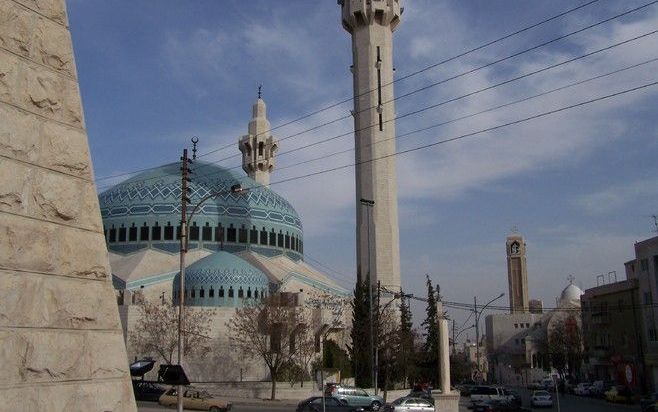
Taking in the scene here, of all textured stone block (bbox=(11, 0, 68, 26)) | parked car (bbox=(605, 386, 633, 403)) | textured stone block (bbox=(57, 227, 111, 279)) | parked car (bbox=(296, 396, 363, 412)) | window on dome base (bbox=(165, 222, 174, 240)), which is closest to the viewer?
textured stone block (bbox=(57, 227, 111, 279))

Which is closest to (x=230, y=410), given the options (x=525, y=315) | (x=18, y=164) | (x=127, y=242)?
(x=18, y=164)

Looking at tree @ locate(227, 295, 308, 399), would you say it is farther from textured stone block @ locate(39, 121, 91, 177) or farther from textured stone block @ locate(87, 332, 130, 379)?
textured stone block @ locate(39, 121, 91, 177)

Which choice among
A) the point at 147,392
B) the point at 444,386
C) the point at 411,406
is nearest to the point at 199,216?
the point at 147,392

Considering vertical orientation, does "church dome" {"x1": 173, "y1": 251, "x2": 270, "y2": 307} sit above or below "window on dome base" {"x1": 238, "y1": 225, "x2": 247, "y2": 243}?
below

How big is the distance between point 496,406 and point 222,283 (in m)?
20.3

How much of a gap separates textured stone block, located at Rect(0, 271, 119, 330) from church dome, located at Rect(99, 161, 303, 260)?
140 feet

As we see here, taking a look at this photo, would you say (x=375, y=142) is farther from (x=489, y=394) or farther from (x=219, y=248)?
(x=489, y=394)

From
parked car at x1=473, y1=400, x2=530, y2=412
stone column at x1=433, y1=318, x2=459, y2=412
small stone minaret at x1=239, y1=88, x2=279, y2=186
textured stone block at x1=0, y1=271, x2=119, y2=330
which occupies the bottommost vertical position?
parked car at x1=473, y1=400, x2=530, y2=412

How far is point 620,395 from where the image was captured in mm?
35156

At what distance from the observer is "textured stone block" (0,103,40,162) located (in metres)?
4.81

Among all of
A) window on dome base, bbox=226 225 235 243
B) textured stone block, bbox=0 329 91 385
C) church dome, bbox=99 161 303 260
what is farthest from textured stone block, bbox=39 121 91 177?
window on dome base, bbox=226 225 235 243

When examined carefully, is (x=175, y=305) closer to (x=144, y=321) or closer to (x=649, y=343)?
(x=144, y=321)

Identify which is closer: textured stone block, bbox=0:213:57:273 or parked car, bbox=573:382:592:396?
textured stone block, bbox=0:213:57:273

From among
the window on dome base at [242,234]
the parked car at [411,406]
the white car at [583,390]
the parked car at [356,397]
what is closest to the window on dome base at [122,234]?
the window on dome base at [242,234]
